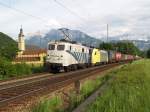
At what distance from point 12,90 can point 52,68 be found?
52.4 feet

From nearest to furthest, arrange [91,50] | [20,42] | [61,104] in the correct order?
[61,104]
[91,50]
[20,42]

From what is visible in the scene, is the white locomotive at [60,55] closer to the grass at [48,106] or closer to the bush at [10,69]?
the bush at [10,69]

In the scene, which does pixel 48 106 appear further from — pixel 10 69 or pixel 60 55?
pixel 60 55

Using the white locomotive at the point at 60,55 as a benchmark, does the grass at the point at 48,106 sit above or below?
below

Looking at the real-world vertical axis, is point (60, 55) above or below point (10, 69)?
above

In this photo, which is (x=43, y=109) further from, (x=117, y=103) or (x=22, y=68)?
(x=22, y=68)

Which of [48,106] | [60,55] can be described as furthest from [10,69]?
[48,106]

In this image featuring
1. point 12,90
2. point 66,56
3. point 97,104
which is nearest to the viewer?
point 97,104

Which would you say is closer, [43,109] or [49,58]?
[43,109]

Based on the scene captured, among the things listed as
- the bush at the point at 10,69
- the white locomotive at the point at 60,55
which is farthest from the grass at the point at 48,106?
the white locomotive at the point at 60,55

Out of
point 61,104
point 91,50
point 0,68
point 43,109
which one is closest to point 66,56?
point 0,68

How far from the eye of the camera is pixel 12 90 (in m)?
17.2

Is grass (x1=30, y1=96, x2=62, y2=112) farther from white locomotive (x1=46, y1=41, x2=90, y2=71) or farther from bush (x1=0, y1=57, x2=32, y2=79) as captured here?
white locomotive (x1=46, y1=41, x2=90, y2=71)

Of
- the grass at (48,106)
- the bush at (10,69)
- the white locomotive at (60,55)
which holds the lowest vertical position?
the grass at (48,106)
